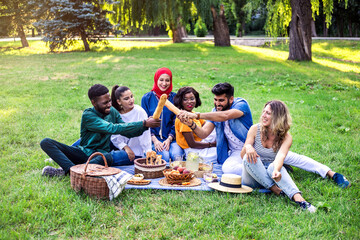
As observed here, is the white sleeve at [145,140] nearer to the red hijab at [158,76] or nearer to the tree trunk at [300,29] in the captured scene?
the red hijab at [158,76]

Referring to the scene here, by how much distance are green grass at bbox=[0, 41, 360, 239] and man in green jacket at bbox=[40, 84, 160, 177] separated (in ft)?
0.87

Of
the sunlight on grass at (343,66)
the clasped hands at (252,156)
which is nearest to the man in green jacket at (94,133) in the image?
the clasped hands at (252,156)

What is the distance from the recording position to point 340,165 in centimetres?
469

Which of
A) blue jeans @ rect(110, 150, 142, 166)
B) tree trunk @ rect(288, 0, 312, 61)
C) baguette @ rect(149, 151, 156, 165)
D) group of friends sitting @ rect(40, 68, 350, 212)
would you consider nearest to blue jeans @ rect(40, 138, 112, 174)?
group of friends sitting @ rect(40, 68, 350, 212)

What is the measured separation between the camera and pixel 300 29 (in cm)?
1348

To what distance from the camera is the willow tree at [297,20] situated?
42.9 ft

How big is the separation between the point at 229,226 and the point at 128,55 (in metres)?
14.3

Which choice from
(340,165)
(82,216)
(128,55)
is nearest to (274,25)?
(128,55)

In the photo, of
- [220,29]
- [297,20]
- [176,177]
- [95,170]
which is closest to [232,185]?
[176,177]

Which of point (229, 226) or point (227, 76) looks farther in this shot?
point (227, 76)

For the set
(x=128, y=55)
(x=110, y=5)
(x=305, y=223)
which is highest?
(x=110, y=5)

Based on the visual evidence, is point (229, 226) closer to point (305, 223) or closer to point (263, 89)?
point (305, 223)

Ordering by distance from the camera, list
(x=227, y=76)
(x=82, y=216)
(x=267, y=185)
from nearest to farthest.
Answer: (x=82, y=216)
(x=267, y=185)
(x=227, y=76)

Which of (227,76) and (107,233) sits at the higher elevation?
(227,76)
